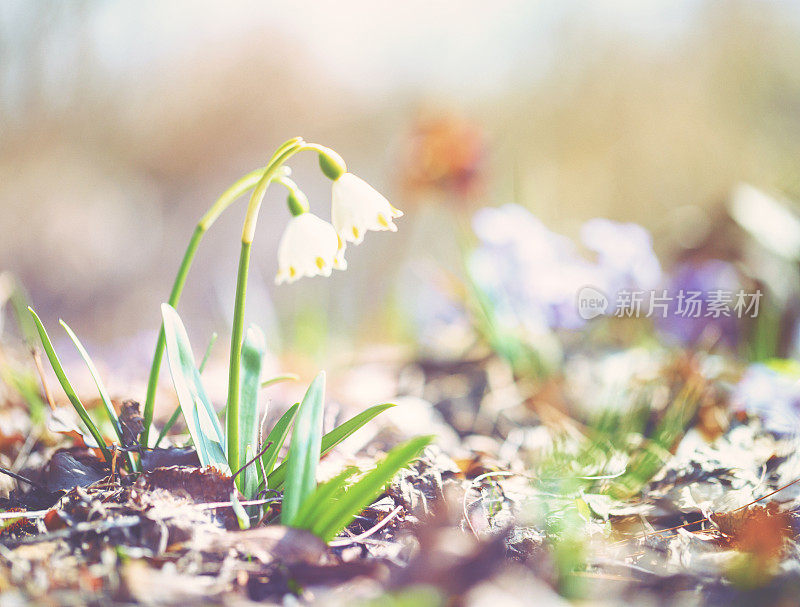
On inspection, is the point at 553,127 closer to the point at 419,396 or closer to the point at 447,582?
the point at 419,396

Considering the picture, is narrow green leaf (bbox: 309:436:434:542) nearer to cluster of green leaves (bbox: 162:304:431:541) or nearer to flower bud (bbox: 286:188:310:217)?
cluster of green leaves (bbox: 162:304:431:541)

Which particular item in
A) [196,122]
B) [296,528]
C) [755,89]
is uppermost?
[755,89]

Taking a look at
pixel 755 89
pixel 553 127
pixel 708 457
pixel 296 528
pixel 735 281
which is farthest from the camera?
pixel 553 127

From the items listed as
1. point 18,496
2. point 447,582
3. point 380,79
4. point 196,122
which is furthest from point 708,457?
point 196,122

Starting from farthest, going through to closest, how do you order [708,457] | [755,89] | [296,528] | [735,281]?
[755,89] < [735,281] < [708,457] < [296,528]

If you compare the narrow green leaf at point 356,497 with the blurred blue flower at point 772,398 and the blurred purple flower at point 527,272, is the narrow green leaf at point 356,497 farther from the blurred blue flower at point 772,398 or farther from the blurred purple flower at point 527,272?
the blurred purple flower at point 527,272

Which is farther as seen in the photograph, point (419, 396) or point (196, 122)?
point (196, 122)
